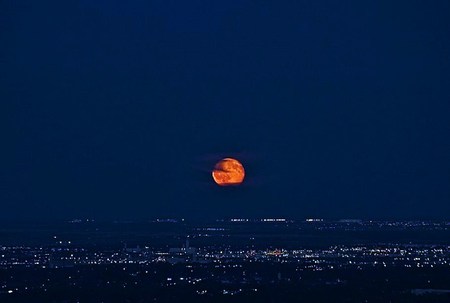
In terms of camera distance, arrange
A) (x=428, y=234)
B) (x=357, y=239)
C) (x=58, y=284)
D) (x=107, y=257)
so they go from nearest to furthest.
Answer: (x=58, y=284) → (x=107, y=257) → (x=357, y=239) → (x=428, y=234)

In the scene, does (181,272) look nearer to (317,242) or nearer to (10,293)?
(10,293)

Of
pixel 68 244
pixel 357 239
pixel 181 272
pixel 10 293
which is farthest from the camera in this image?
pixel 357 239

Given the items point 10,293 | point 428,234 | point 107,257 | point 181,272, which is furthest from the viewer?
point 428,234

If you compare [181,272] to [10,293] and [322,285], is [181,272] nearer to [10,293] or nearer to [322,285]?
[322,285]

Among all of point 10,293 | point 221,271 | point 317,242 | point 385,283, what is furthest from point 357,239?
point 10,293

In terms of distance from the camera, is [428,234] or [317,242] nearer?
[317,242]

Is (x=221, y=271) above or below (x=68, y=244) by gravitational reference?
below

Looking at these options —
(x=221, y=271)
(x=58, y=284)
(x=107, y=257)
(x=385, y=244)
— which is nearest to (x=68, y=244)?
(x=107, y=257)

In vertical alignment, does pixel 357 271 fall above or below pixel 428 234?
below

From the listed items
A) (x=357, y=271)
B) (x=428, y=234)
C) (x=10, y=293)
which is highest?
(x=428, y=234)
